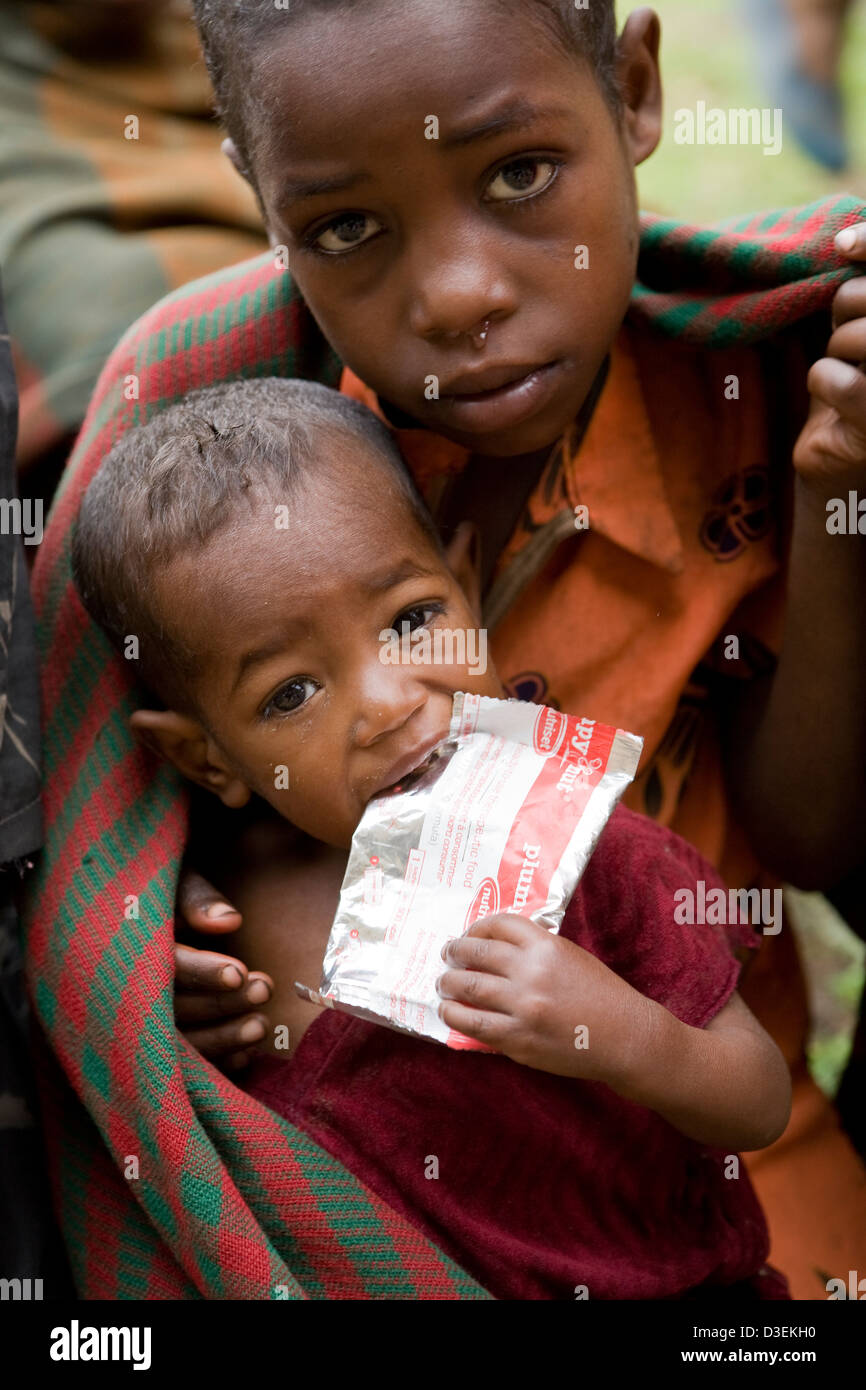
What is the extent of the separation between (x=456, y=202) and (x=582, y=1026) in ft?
2.63

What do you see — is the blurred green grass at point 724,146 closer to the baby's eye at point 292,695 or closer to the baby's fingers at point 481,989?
the baby's eye at point 292,695

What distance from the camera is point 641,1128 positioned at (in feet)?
4.78

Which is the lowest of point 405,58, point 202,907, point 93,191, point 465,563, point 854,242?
point 202,907

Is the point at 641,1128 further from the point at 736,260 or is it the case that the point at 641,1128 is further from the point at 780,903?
the point at 736,260

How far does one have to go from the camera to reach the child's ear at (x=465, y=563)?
5.16 feet

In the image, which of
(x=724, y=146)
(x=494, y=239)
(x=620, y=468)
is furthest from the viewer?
(x=724, y=146)

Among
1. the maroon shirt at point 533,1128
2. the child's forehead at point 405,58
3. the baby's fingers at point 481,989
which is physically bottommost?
the maroon shirt at point 533,1128

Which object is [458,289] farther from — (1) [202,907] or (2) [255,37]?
(1) [202,907]

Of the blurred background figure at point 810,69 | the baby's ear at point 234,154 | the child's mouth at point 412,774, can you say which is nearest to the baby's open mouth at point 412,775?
the child's mouth at point 412,774

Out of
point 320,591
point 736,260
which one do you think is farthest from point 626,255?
point 320,591

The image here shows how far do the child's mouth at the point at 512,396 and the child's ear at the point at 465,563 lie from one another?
0.14 metres

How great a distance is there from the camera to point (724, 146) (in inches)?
153

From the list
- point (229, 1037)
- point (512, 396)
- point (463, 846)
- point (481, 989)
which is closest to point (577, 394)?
point (512, 396)

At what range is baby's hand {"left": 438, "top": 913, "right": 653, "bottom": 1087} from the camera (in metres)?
1.21
